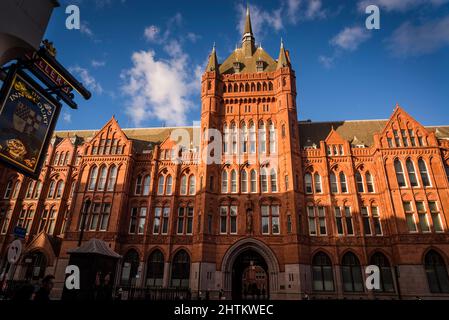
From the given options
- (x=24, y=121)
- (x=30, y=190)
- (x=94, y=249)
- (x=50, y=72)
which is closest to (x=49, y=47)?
(x=50, y=72)

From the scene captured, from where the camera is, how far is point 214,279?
2944 cm

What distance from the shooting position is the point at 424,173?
105 ft

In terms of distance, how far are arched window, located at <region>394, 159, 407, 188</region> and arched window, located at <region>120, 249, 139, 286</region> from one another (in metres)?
30.7

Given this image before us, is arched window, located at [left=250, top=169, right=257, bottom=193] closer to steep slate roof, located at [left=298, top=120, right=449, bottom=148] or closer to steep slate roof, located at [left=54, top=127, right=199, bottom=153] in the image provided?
steep slate roof, located at [left=298, top=120, right=449, bottom=148]

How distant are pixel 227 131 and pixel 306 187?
11.8m

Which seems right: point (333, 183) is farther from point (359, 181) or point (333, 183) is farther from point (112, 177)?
point (112, 177)

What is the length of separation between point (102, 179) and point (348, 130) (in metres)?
33.5

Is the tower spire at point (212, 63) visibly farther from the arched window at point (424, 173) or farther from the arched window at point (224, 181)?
the arched window at point (424, 173)

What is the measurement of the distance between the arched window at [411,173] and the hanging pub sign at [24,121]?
34.3 m

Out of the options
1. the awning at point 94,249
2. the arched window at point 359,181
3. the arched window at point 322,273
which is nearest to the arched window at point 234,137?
the arched window at point 359,181

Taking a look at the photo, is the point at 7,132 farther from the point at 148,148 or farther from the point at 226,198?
the point at 148,148

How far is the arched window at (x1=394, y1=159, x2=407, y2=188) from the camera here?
3166 cm

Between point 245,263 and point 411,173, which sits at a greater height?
point 411,173
